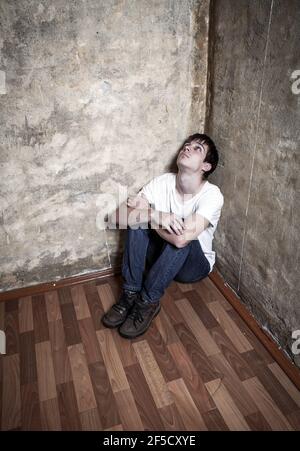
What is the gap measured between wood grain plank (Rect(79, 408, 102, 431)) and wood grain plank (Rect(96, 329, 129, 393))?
155 mm

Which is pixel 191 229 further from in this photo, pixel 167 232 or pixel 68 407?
pixel 68 407

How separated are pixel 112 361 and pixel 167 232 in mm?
846

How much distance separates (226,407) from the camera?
165 centimetres

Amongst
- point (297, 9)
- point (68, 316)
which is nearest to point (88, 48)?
point (297, 9)

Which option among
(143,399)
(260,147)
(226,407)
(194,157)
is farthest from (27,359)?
(260,147)

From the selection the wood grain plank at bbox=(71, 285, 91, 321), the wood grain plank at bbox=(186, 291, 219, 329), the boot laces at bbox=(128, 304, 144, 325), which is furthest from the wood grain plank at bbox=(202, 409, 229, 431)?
the wood grain plank at bbox=(71, 285, 91, 321)

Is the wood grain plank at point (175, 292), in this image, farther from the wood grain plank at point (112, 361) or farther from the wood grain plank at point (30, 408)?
the wood grain plank at point (30, 408)

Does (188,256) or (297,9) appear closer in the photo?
(297,9)

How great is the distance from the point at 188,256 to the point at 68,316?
0.94 meters

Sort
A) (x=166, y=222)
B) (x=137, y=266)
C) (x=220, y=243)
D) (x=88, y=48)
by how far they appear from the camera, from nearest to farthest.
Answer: (x=88, y=48), (x=166, y=222), (x=137, y=266), (x=220, y=243)

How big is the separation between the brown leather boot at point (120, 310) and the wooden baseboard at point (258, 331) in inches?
25.8

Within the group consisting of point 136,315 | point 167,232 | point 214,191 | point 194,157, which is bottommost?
point 136,315

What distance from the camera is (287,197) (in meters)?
1.62

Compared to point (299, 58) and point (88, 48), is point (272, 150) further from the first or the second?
point (88, 48)
